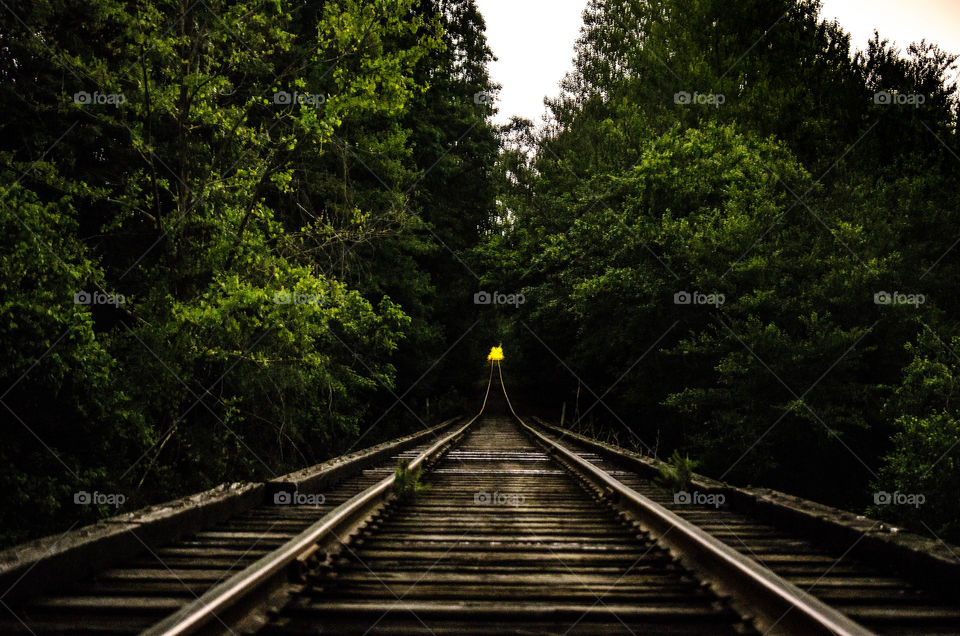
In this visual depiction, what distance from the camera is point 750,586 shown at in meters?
3.03

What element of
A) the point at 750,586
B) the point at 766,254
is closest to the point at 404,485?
the point at 750,586

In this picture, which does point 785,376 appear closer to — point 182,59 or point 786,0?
point 182,59

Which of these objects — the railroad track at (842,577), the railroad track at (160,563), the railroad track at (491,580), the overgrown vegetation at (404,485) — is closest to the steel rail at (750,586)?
the railroad track at (491,580)

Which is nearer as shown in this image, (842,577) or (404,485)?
(842,577)

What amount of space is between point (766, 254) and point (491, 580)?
41.5ft

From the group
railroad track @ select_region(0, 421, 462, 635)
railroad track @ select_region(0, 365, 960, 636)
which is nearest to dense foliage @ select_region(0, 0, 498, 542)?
railroad track @ select_region(0, 421, 462, 635)

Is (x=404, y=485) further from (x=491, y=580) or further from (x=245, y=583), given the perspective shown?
(x=245, y=583)

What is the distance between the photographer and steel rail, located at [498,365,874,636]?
245cm

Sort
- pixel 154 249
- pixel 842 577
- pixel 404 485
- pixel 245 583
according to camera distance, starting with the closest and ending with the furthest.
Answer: pixel 245 583, pixel 842 577, pixel 404 485, pixel 154 249

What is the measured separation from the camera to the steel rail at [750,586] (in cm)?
245

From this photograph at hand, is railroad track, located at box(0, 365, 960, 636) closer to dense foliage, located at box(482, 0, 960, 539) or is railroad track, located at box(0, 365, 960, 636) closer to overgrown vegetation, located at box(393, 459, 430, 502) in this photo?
overgrown vegetation, located at box(393, 459, 430, 502)

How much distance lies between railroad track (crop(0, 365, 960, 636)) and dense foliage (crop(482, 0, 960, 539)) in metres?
6.99

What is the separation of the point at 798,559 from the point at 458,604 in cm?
222

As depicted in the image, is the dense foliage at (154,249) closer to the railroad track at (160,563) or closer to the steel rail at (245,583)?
the railroad track at (160,563)
